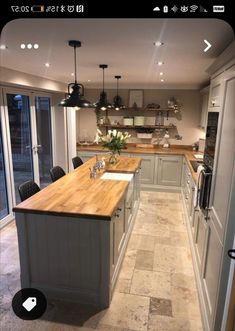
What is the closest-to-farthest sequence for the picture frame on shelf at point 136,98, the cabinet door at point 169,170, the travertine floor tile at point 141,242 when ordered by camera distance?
the travertine floor tile at point 141,242
the cabinet door at point 169,170
the picture frame on shelf at point 136,98

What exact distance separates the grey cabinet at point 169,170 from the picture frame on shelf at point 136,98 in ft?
4.27

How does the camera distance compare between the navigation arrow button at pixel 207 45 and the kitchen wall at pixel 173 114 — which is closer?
the navigation arrow button at pixel 207 45

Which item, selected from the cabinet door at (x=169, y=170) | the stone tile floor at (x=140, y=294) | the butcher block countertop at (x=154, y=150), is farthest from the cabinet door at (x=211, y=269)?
the cabinet door at (x=169, y=170)

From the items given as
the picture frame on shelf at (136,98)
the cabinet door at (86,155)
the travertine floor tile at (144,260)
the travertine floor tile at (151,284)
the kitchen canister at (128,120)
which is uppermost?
the picture frame on shelf at (136,98)

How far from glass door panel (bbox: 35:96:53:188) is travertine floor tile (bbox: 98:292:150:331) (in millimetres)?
2930

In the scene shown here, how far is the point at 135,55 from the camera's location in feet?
7.27

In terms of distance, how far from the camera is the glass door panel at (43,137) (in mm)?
4320

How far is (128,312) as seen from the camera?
1939 mm

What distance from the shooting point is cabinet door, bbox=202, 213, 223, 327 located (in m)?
1.55

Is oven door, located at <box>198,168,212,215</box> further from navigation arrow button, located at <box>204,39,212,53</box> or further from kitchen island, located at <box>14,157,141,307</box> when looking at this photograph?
navigation arrow button, located at <box>204,39,212,53</box>

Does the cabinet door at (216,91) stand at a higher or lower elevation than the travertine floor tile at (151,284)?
higher
